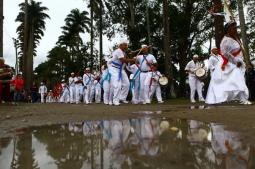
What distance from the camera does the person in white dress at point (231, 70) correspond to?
11.2 metres

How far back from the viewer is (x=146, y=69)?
51.3 ft

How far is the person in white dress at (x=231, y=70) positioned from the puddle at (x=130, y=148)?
493cm

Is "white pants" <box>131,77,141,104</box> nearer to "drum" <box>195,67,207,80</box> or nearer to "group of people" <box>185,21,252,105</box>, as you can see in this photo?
"drum" <box>195,67,207,80</box>

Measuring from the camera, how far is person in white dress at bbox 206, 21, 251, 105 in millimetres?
11234

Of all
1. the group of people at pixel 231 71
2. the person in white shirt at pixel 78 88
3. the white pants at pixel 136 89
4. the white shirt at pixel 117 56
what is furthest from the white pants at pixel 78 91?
the group of people at pixel 231 71

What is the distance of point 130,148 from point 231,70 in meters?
7.37

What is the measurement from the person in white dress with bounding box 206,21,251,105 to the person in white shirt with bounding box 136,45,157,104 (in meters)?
4.15

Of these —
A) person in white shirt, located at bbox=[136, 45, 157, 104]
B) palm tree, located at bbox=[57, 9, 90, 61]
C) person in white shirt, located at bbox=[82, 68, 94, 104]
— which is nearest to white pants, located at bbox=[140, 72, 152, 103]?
person in white shirt, located at bbox=[136, 45, 157, 104]

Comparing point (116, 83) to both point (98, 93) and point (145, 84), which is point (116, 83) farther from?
point (98, 93)

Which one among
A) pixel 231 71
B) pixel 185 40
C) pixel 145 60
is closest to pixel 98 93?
pixel 145 60

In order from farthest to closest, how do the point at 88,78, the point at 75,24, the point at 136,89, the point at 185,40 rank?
1. the point at 75,24
2. the point at 185,40
3. the point at 88,78
4. the point at 136,89

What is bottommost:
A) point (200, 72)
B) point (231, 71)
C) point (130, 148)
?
point (130, 148)

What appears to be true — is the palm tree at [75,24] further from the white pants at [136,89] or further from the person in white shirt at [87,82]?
the white pants at [136,89]

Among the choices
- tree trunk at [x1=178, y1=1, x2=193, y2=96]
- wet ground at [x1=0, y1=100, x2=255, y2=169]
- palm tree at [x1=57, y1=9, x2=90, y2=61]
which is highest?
palm tree at [x1=57, y1=9, x2=90, y2=61]
